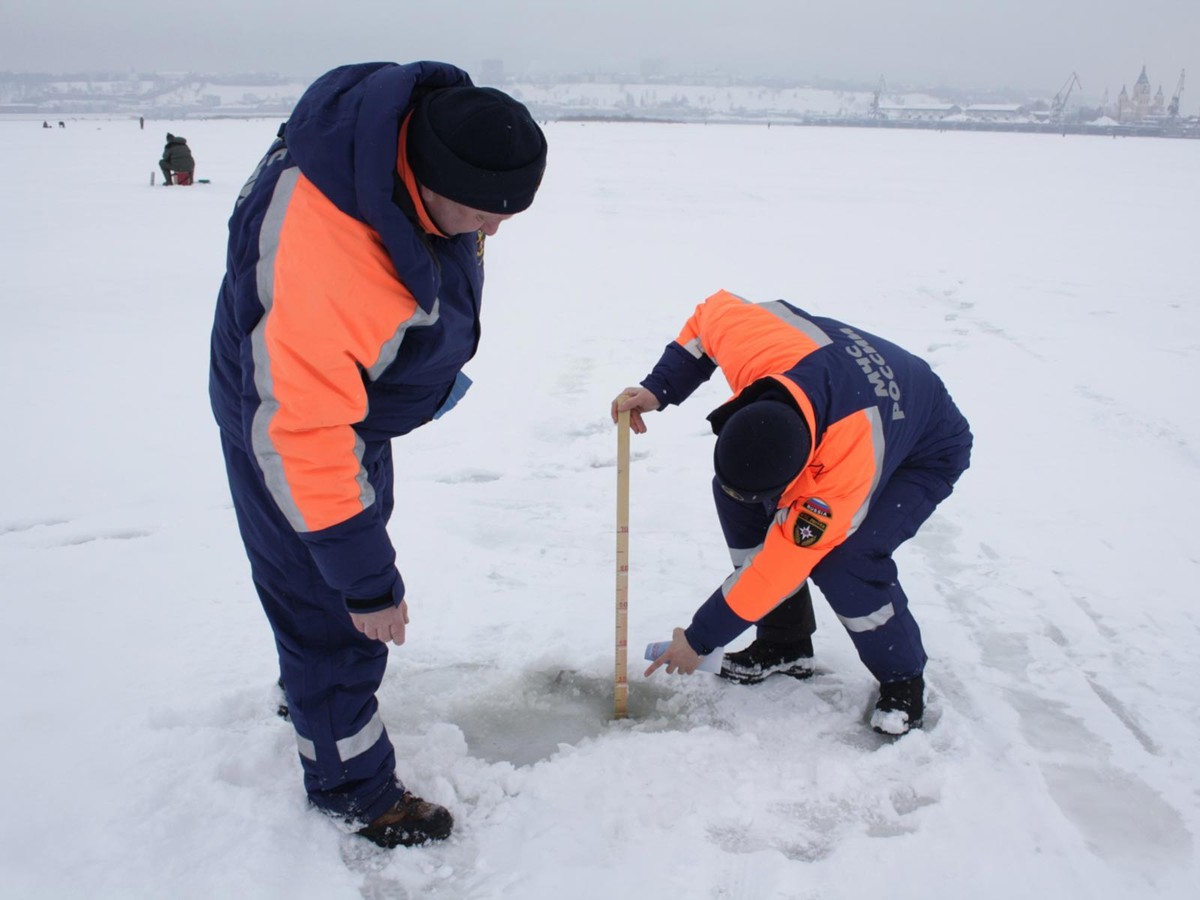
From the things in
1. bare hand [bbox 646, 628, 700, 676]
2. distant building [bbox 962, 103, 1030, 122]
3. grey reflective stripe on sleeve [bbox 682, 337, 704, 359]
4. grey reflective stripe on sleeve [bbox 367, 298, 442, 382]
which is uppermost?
grey reflective stripe on sleeve [bbox 367, 298, 442, 382]

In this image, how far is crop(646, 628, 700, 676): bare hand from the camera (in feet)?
7.77

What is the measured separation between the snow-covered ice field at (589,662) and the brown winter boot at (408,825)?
0.04 m

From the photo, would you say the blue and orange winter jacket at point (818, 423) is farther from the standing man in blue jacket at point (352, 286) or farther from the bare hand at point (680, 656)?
the standing man in blue jacket at point (352, 286)

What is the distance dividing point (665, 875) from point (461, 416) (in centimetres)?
330

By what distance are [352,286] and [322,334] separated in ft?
0.34

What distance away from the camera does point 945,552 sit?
3482 mm

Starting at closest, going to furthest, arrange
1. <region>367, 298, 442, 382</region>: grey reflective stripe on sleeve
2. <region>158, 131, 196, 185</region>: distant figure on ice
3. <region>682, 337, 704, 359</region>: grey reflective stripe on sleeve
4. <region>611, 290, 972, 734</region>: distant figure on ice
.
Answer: <region>367, 298, 442, 382</region>: grey reflective stripe on sleeve
<region>611, 290, 972, 734</region>: distant figure on ice
<region>682, 337, 704, 359</region>: grey reflective stripe on sleeve
<region>158, 131, 196, 185</region>: distant figure on ice

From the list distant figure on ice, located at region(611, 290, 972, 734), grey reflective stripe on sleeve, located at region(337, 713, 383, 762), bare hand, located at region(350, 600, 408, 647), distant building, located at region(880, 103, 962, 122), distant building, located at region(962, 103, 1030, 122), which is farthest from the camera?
distant building, located at region(880, 103, 962, 122)

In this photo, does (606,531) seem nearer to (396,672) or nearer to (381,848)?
(396,672)

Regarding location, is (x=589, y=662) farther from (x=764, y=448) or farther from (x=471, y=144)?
(x=471, y=144)

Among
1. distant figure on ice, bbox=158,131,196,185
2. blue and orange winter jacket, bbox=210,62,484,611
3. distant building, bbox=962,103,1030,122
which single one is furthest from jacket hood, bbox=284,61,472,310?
distant building, bbox=962,103,1030,122

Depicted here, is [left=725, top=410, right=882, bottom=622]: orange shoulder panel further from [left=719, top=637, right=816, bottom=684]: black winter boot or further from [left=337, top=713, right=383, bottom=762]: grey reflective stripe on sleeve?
[left=337, top=713, right=383, bottom=762]: grey reflective stripe on sleeve

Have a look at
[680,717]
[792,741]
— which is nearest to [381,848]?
[680,717]

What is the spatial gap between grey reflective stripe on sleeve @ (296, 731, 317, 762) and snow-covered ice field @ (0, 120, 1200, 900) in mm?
187
